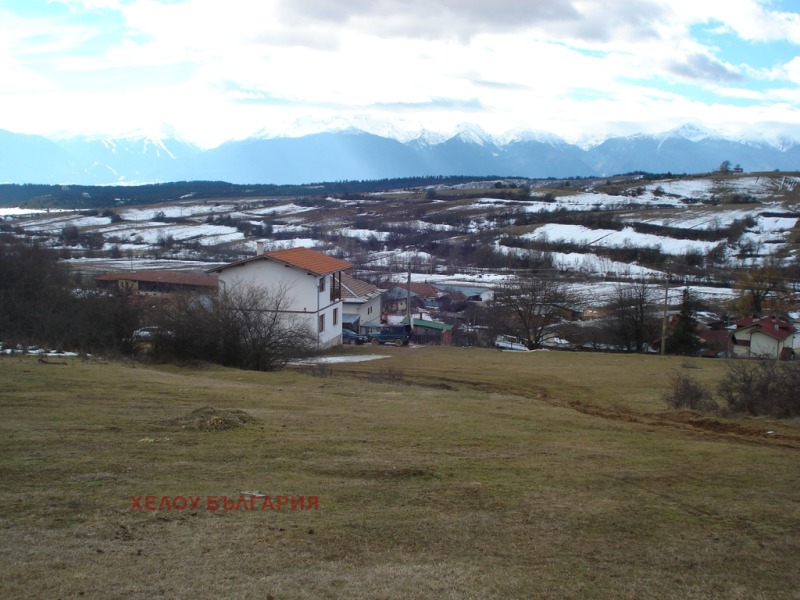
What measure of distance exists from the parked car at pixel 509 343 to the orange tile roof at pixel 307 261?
38.3ft

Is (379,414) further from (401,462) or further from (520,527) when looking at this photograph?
(520,527)

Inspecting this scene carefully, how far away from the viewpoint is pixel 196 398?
14.5 metres

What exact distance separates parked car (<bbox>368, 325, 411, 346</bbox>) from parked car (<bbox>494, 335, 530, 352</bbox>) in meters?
6.12

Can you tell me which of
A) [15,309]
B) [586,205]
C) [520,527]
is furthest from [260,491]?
[586,205]

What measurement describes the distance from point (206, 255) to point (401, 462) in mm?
82963

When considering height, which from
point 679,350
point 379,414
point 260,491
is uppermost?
point 260,491

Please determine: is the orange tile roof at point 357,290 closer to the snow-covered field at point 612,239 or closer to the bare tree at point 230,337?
the bare tree at point 230,337

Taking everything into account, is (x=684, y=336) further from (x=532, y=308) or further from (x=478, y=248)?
(x=478, y=248)

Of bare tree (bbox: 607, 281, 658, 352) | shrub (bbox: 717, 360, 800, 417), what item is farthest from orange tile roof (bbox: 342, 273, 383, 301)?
shrub (bbox: 717, 360, 800, 417)

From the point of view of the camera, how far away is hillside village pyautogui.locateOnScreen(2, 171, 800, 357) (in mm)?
49531

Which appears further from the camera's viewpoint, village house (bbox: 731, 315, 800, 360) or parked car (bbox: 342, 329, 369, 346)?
parked car (bbox: 342, 329, 369, 346)

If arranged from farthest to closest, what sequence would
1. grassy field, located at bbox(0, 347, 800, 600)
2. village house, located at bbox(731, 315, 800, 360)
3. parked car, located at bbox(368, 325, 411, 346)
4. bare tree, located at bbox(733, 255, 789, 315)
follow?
bare tree, located at bbox(733, 255, 789, 315), parked car, located at bbox(368, 325, 411, 346), village house, located at bbox(731, 315, 800, 360), grassy field, located at bbox(0, 347, 800, 600)

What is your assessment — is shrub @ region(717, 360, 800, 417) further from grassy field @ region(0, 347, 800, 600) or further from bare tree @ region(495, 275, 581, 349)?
bare tree @ region(495, 275, 581, 349)

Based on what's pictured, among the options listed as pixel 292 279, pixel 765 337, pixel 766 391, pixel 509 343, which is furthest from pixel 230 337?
pixel 765 337
